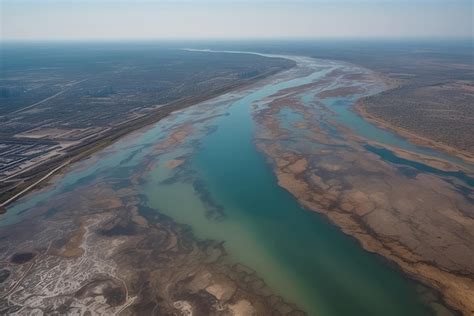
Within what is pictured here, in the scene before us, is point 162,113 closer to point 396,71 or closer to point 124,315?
point 124,315

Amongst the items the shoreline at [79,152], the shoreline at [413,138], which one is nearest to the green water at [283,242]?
the shoreline at [79,152]

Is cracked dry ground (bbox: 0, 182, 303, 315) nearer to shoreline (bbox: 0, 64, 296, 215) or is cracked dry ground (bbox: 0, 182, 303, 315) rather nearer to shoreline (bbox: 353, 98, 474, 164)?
shoreline (bbox: 0, 64, 296, 215)

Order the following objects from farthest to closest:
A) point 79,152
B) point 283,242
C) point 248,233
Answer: point 79,152, point 248,233, point 283,242

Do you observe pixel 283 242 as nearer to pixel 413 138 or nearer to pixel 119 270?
pixel 119 270

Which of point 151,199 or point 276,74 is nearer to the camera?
point 151,199

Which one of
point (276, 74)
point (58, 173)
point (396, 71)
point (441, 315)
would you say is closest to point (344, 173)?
point (441, 315)

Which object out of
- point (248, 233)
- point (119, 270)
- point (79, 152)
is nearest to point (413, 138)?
point (248, 233)

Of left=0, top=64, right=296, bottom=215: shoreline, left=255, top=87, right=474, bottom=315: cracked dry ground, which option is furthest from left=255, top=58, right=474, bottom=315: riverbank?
left=0, top=64, right=296, bottom=215: shoreline
